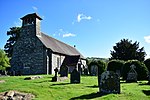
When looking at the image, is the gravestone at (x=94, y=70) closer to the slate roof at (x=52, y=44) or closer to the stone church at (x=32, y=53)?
the stone church at (x=32, y=53)

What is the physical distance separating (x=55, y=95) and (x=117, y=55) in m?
39.2

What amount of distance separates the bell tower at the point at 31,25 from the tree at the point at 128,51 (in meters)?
20.5

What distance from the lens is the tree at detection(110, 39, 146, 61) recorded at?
50250 mm

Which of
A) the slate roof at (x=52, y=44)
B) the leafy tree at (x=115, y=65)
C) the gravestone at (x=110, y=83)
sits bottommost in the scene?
the gravestone at (x=110, y=83)

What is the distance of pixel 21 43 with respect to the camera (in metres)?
42.7

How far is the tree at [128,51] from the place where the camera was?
50250 millimetres

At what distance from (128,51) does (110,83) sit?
36701 mm

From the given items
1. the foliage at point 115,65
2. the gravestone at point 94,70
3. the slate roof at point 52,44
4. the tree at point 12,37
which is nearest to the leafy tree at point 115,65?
the foliage at point 115,65

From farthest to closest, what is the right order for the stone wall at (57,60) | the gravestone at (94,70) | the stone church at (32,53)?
the stone wall at (57,60) → the stone church at (32,53) → the gravestone at (94,70)

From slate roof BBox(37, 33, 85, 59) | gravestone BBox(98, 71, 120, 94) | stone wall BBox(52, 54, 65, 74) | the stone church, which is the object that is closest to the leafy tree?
the stone church

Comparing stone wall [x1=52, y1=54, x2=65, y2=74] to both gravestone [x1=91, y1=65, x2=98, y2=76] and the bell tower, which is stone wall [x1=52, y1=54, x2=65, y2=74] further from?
gravestone [x1=91, y1=65, x2=98, y2=76]

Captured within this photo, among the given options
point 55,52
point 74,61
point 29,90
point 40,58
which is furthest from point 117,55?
point 29,90

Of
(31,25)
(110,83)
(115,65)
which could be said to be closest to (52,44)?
(31,25)

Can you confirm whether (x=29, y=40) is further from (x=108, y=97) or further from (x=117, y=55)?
(x=108, y=97)
